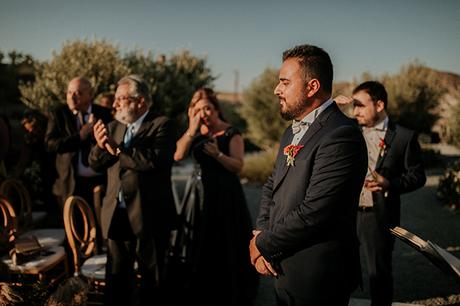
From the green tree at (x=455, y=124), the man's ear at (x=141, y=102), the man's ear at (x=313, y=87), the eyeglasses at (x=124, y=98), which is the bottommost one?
the green tree at (x=455, y=124)

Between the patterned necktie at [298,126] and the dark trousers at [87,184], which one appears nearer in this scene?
the patterned necktie at [298,126]

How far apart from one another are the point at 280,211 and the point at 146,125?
1910mm

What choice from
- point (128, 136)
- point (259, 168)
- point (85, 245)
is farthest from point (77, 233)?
point (259, 168)

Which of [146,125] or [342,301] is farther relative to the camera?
[146,125]

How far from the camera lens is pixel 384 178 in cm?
339

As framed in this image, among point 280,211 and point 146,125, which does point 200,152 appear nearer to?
point 146,125

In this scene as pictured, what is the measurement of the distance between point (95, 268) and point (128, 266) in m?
0.39

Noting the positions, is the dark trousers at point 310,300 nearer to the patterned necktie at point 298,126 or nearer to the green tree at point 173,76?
the patterned necktie at point 298,126

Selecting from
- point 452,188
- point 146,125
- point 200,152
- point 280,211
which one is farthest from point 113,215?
point 452,188

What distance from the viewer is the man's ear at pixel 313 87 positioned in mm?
2145

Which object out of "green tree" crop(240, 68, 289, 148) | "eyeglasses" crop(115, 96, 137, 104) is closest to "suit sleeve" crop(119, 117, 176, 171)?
"eyeglasses" crop(115, 96, 137, 104)

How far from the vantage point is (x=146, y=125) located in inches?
146

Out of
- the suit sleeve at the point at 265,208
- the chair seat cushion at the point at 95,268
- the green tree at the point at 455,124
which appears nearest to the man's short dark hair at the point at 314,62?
the suit sleeve at the point at 265,208

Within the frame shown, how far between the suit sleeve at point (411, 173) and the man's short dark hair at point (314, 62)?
1668mm
